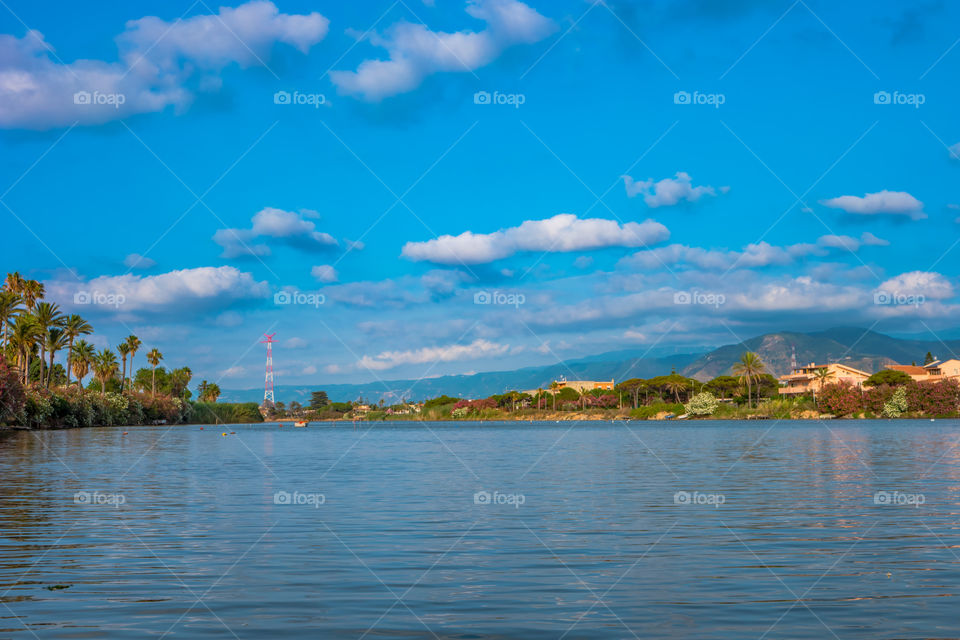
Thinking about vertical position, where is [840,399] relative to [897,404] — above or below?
above

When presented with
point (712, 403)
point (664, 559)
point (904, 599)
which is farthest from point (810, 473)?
point (712, 403)

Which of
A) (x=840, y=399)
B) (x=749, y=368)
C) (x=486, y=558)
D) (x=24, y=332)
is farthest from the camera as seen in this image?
(x=749, y=368)

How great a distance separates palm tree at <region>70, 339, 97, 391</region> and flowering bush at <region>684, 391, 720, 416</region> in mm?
119533

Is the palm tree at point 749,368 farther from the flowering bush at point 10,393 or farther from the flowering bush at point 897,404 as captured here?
the flowering bush at point 10,393

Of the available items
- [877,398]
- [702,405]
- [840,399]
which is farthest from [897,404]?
[702,405]

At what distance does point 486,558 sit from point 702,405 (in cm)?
16956

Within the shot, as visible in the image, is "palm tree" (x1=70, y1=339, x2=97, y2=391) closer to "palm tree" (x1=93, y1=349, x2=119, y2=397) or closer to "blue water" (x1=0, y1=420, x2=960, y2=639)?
"palm tree" (x1=93, y1=349, x2=119, y2=397)

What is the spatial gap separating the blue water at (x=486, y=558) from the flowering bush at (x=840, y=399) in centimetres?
13695

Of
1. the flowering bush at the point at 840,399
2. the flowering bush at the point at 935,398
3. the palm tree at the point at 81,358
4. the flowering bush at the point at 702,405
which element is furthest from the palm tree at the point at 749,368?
the palm tree at the point at 81,358

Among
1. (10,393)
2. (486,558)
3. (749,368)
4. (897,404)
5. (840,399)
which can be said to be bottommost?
(486,558)

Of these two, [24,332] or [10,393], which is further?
[24,332]

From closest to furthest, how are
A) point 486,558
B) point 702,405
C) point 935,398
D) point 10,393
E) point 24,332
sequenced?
point 486,558 < point 10,393 < point 24,332 < point 935,398 < point 702,405

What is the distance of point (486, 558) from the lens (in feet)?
50.6

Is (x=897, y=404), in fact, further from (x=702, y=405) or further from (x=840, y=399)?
(x=702, y=405)
